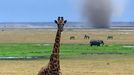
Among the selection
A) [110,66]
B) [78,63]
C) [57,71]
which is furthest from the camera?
[78,63]

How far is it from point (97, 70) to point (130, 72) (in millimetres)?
2020

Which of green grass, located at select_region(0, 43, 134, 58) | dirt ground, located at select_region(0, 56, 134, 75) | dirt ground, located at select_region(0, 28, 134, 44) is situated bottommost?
dirt ground, located at select_region(0, 28, 134, 44)

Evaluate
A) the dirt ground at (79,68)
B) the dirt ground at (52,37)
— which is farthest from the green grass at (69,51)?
the dirt ground at (52,37)

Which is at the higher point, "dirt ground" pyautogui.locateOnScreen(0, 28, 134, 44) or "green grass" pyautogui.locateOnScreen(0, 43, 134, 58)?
"green grass" pyautogui.locateOnScreen(0, 43, 134, 58)

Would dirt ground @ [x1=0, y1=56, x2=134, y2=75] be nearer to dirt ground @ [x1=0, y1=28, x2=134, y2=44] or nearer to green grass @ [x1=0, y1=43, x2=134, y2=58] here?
green grass @ [x1=0, y1=43, x2=134, y2=58]

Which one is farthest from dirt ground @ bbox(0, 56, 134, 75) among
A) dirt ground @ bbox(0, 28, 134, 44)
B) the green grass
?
dirt ground @ bbox(0, 28, 134, 44)

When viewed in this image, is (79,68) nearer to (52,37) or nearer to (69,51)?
(69,51)

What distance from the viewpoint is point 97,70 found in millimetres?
24734

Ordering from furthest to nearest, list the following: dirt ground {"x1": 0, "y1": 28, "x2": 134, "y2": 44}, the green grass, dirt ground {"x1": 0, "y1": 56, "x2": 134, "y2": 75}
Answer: dirt ground {"x1": 0, "y1": 28, "x2": 134, "y2": 44} → the green grass → dirt ground {"x1": 0, "y1": 56, "x2": 134, "y2": 75}

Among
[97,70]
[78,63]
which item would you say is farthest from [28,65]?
[97,70]

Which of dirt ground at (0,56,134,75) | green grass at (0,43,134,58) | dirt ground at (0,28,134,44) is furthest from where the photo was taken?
dirt ground at (0,28,134,44)

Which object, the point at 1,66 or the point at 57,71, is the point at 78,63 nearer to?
the point at 1,66

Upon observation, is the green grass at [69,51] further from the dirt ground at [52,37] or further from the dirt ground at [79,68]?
the dirt ground at [52,37]

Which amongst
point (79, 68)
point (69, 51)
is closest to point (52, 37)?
point (69, 51)
